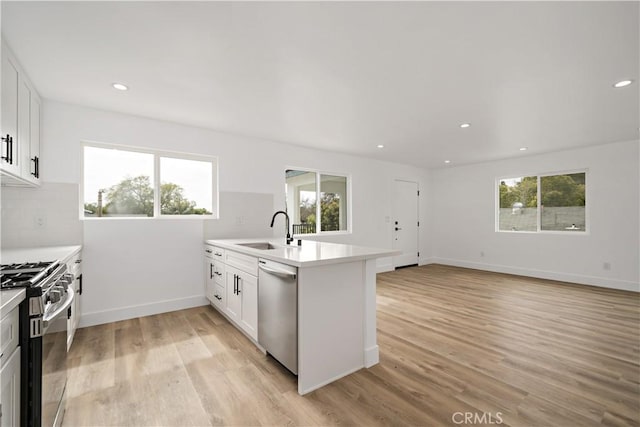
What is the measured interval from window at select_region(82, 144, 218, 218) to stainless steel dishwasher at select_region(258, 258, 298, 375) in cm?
208

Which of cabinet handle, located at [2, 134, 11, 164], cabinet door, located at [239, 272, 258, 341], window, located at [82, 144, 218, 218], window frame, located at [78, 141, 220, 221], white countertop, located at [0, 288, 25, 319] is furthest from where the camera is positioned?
window, located at [82, 144, 218, 218]

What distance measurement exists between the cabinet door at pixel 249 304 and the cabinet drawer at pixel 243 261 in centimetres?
6

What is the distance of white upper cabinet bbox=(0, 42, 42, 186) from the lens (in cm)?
192

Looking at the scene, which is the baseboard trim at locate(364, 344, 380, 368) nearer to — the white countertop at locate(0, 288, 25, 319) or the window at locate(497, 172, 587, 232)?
the white countertop at locate(0, 288, 25, 319)

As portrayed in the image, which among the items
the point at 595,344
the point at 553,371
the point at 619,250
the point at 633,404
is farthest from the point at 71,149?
the point at 619,250

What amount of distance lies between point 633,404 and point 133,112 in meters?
5.04

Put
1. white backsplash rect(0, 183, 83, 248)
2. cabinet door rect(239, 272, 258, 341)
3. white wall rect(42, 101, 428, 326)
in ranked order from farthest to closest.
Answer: white wall rect(42, 101, 428, 326)
white backsplash rect(0, 183, 83, 248)
cabinet door rect(239, 272, 258, 341)

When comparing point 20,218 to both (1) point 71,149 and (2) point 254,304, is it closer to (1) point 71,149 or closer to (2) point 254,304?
(1) point 71,149

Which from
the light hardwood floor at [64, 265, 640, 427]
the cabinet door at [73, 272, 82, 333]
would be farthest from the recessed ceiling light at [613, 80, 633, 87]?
the cabinet door at [73, 272, 82, 333]

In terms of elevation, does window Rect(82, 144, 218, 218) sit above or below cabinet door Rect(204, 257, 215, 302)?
above

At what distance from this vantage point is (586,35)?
1910 millimetres

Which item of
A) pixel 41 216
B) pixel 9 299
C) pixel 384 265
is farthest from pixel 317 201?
pixel 9 299

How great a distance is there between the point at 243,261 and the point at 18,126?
204 centimetres

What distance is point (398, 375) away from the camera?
84.5 inches
